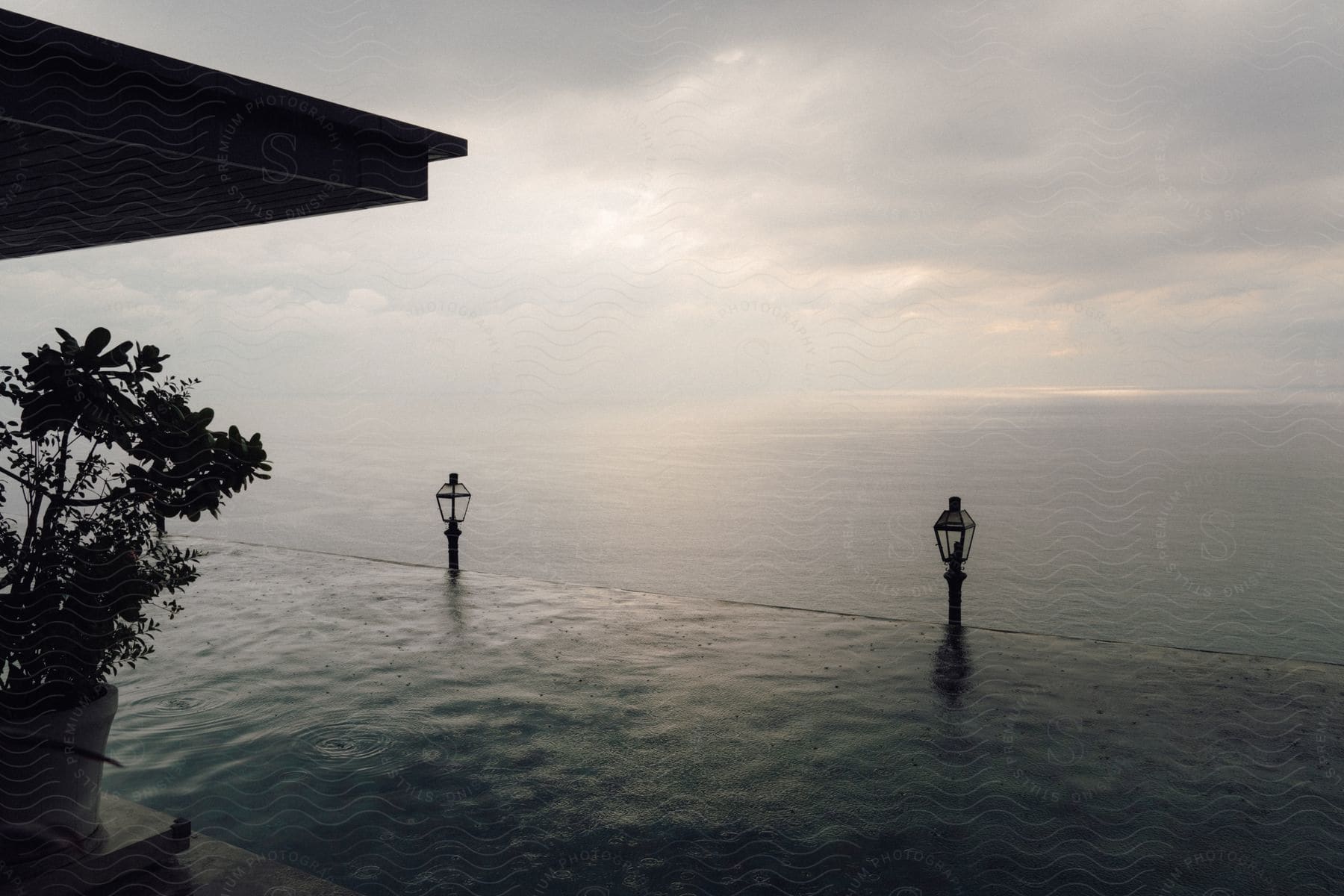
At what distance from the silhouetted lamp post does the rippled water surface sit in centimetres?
58

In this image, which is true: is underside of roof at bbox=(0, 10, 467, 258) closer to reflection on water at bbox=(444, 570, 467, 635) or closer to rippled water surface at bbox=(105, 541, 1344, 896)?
rippled water surface at bbox=(105, 541, 1344, 896)

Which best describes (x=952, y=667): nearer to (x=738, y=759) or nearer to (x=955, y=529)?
(x=955, y=529)

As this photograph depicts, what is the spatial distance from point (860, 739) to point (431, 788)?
12.4 feet

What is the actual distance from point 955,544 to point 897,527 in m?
51.8

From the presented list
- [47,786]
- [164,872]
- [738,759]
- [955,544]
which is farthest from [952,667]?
[47,786]

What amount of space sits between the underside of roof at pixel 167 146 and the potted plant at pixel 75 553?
1313 millimetres

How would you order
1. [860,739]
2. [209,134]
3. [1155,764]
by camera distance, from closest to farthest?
[209,134]
[1155,764]
[860,739]

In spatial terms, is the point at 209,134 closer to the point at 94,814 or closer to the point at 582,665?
the point at 94,814

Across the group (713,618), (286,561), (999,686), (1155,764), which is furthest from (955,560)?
(286,561)

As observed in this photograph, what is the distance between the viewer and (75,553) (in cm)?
467

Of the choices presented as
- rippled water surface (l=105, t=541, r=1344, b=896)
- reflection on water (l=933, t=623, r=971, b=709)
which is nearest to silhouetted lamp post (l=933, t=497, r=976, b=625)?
reflection on water (l=933, t=623, r=971, b=709)

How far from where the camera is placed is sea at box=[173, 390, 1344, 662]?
41469 millimetres

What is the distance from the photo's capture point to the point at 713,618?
41.4 feet

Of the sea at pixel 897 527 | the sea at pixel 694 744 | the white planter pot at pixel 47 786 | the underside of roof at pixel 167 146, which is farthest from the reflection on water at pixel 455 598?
the sea at pixel 897 527
